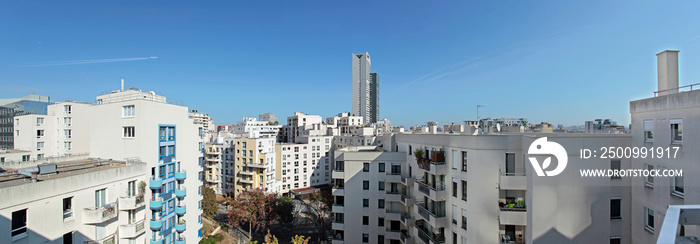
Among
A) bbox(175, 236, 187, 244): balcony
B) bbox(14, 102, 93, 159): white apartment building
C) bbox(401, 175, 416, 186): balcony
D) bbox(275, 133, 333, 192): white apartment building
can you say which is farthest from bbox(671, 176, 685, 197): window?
bbox(275, 133, 333, 192): white apartment building

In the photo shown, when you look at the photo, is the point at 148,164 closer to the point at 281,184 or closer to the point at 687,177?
the point at 687,177

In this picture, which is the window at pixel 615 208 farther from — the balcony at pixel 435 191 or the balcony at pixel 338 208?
the balcony at pixel 338 208

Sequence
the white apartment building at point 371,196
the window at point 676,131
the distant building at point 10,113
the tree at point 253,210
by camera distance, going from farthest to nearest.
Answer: the tree at point 253,210 < the distant building at point 10,113 < the white apartment building at point 371,196 < the window at point 676,131

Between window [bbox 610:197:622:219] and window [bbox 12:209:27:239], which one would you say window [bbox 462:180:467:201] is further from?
window [bbox 12:209:27:239]

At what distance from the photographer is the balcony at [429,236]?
2056 cm

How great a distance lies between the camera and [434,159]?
67.9 feet

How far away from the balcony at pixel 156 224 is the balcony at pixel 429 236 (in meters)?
20.8

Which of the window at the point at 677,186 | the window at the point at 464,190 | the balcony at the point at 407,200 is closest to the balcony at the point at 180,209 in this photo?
the balcony at the point at 407,200

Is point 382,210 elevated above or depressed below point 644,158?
below

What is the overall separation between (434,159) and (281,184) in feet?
164

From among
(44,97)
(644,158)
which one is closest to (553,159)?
(644,158)

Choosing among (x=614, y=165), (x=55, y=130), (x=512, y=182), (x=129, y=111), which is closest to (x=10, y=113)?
(x=55, y=130)

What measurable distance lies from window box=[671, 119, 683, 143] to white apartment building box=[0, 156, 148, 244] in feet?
87.8

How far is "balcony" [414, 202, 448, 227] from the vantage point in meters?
20.1
